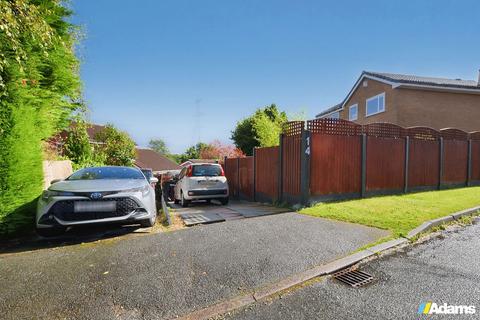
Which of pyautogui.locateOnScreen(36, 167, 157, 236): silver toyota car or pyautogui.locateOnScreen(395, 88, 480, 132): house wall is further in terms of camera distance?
pyautogui.locateOnScreen(395, 88, 480, 132): house wall

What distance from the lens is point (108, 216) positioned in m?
4.43

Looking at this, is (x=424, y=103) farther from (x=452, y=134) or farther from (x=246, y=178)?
(x=246, y=178)

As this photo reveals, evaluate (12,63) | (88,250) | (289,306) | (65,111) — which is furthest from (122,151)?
(289,306)

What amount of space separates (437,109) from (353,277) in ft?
65.4

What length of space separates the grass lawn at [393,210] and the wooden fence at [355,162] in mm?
741

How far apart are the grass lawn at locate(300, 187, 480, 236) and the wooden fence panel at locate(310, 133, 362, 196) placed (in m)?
0.51

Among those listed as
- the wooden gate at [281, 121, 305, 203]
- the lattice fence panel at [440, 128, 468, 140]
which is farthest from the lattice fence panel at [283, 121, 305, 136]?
the lattice fence panel at [440, 128, 468, 140]

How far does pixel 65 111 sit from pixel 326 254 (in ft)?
25.5

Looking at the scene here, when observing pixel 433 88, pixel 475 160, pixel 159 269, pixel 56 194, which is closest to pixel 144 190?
pixel 56 194

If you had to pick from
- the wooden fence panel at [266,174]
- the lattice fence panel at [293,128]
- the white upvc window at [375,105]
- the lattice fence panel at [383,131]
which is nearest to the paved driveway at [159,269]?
the lattice fence panel at [293,128]

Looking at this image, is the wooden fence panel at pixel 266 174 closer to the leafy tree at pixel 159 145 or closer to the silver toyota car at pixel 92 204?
the silver toyota car at pixel 92 204

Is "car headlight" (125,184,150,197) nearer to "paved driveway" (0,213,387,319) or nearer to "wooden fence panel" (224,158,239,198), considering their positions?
"paved driveway" (0,213,387,319)

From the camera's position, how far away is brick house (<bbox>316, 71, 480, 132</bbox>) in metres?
17.8

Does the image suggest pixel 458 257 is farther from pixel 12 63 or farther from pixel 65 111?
pixel 65 111
